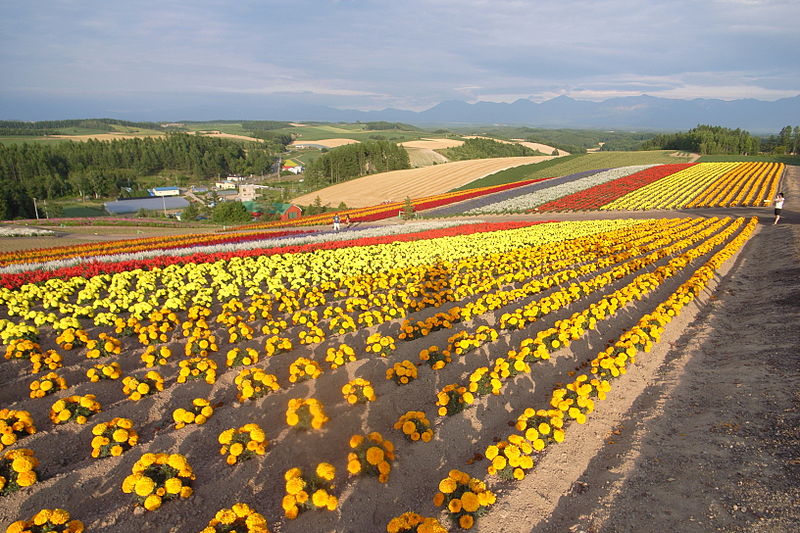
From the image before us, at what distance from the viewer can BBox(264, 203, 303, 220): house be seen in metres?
50.0

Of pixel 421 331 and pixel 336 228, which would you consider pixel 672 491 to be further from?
pixel 336 228

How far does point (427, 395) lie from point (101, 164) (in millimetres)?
133711

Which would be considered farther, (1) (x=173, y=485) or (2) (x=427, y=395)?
(2) (x=427, y=395)

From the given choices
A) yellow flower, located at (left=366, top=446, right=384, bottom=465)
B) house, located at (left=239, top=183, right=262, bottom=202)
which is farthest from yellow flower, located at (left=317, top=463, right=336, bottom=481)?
house, located at (left=239, top=183, right=262, bottom=202)

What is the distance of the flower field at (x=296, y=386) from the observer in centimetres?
532

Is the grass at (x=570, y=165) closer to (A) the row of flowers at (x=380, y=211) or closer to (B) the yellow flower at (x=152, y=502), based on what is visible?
(A) the row of flowers at (x=380, y=211)

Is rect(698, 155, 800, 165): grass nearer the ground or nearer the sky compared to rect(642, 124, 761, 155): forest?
nearer the ground

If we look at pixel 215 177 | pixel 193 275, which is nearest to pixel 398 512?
pixel 193 275

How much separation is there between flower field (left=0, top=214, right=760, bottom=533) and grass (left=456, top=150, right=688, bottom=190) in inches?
2160

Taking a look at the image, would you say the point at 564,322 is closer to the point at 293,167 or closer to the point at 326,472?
the point at 326,472

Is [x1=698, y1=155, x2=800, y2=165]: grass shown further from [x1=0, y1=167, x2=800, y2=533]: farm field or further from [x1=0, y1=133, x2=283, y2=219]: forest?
[x1=0, y1=133, x2=283, y2=219]: forest

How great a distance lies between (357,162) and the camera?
99.4m

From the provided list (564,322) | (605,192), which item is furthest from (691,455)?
(605,192)

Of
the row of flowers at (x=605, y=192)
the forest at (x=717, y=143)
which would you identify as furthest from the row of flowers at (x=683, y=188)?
the forest at (x=717, y=143)
